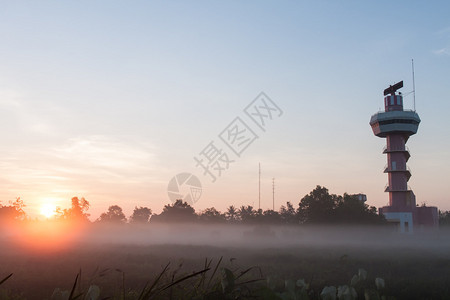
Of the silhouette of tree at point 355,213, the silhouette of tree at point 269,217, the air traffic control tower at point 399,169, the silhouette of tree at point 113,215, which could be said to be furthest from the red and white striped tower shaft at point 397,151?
the silhouette of tree at point 113,215

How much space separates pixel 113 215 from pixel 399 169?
130810 millimetres

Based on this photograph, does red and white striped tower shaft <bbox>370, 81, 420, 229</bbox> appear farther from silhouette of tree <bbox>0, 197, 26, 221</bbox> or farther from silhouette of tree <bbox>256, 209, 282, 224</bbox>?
silhouette of tree <bbox>0, 197, 26, 221</bbox>

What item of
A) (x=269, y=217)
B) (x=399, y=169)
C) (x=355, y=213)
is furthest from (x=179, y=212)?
(x=399, y=169)

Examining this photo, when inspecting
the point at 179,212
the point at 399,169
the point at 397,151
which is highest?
the point at 397,151

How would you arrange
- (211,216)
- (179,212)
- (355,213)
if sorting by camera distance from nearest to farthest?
(355,213) < (179,212) < (211,216)

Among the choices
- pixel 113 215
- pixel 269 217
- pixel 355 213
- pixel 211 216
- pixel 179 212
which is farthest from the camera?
pixel 113 215

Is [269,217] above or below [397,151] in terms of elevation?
below

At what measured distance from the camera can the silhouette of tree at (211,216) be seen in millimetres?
138925

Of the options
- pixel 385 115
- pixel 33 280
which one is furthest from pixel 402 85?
pixel 33 280

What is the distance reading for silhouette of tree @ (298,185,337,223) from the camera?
287 feet

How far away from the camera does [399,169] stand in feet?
286

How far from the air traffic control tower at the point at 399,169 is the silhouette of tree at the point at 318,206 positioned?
11.6 metres

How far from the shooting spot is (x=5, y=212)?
486ft

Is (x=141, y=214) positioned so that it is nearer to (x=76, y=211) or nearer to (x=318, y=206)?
(x=76, y=211)
